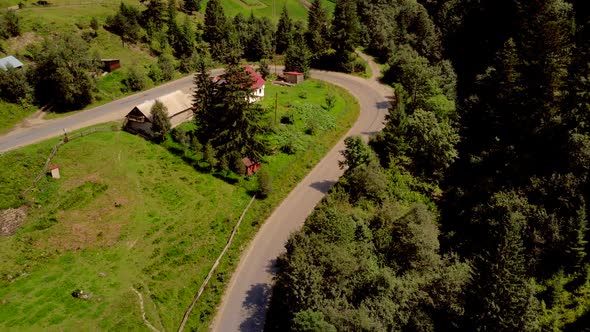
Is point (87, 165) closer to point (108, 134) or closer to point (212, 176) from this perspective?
point (108, 134)

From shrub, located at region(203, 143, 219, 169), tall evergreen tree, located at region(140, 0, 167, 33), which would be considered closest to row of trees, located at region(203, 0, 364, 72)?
tall evergreen tree, located at region(140, 0, 167, 33)

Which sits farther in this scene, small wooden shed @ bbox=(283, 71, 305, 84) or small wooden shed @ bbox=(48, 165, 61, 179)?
small wooden shed @ bbox=(283, 71, 305, 84)

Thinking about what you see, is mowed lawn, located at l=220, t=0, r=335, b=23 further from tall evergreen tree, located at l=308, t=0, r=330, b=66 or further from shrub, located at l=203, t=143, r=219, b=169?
shrub, located at l=203, t=143, r=219, b=169

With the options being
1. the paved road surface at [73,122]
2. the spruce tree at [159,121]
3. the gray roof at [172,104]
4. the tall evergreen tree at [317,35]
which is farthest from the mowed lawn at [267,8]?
the spruce tree at [159,121]

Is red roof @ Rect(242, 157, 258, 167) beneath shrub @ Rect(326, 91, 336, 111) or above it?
beneath

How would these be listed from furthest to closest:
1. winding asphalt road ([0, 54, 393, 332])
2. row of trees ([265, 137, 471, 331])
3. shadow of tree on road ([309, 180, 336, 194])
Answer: shadow of tree on road ([309, 180, 336, 194]) < winding asphalt road ([0, 54, 393, 332]) < row of trees ([265, 137, 471, 331])

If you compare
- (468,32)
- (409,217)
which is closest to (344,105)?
(468,32)

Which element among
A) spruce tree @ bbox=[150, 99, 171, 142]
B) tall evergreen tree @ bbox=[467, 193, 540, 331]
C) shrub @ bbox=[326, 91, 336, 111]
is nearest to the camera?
tall evergreen tree @ bbox=[467, 193, 540, 331]

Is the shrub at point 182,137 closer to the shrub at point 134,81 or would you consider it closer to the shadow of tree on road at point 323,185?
the shadow of tree on road at point 323,185
